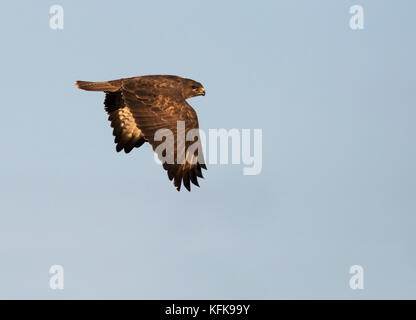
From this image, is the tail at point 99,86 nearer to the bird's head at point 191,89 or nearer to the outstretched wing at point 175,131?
the outstretched wing at point 175,131

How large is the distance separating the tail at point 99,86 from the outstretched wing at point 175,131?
1.21 meters

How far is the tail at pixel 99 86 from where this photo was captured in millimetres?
21422

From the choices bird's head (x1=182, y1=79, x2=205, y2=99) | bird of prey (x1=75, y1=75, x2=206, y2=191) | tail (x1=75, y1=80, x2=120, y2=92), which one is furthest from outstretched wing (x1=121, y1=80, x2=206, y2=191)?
bird's head (x1=182, y1=79, x2=205, y2=99)

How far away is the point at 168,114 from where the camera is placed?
65.6ft

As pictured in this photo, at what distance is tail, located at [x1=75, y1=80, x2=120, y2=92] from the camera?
21.4 meters

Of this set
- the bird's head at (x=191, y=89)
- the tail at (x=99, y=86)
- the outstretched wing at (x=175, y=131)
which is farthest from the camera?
the bird's head at (x=191, y=89)

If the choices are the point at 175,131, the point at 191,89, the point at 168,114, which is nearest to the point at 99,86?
the point at 191,89

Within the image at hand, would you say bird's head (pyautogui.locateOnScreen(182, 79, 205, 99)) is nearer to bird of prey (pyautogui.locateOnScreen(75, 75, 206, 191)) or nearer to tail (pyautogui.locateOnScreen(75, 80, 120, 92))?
bird of prey (pyautogui.locateOnScreen(75, 75, 206, 191))

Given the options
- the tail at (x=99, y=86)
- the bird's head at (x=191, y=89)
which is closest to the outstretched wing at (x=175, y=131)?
the tail at (x=99, y=86)

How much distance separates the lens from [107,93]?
23.8m

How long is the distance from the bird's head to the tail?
176cm

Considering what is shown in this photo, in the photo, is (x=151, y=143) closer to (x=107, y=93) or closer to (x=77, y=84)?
(x=77, y=84)
